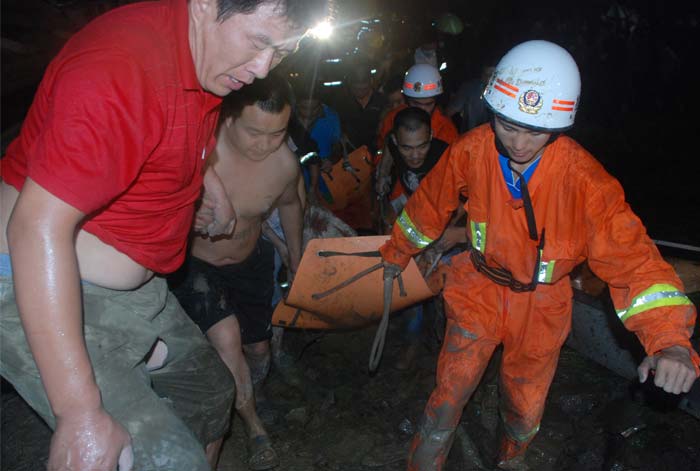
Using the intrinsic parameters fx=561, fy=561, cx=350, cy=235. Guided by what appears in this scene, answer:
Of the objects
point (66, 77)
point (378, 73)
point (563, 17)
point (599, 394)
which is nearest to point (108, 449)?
point (66, 77)

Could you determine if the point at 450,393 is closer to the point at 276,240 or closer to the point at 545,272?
→ the point at 545,272

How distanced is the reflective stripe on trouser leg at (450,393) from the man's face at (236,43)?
5.79ft

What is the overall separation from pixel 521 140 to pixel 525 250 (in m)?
0.54

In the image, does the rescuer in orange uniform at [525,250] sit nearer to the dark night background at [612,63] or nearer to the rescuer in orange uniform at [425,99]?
the rescuer in orange uniform at [425,99]

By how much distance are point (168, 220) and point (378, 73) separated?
765cm

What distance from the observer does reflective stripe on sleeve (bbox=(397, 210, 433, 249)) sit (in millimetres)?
2953

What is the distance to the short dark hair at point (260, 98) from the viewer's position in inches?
115

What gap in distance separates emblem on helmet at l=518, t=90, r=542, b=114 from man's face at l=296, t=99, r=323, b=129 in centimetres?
368

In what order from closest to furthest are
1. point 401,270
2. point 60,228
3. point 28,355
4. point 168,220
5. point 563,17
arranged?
1. point 60,228
2. point 28,355
3. point 168,220
4. point 401,270
5. point 563,17

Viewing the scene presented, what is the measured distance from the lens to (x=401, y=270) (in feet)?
10.2

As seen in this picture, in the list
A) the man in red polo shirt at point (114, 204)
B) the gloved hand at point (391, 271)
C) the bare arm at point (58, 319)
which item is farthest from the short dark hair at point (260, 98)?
the bare arm at point (58, 319)

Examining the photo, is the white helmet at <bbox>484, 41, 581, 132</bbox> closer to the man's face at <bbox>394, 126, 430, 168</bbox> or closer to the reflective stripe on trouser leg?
the reflective stripe on trouser leg

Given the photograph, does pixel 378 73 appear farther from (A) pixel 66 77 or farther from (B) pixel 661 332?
(A) pixel 66 77

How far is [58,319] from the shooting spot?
1.25 meters
